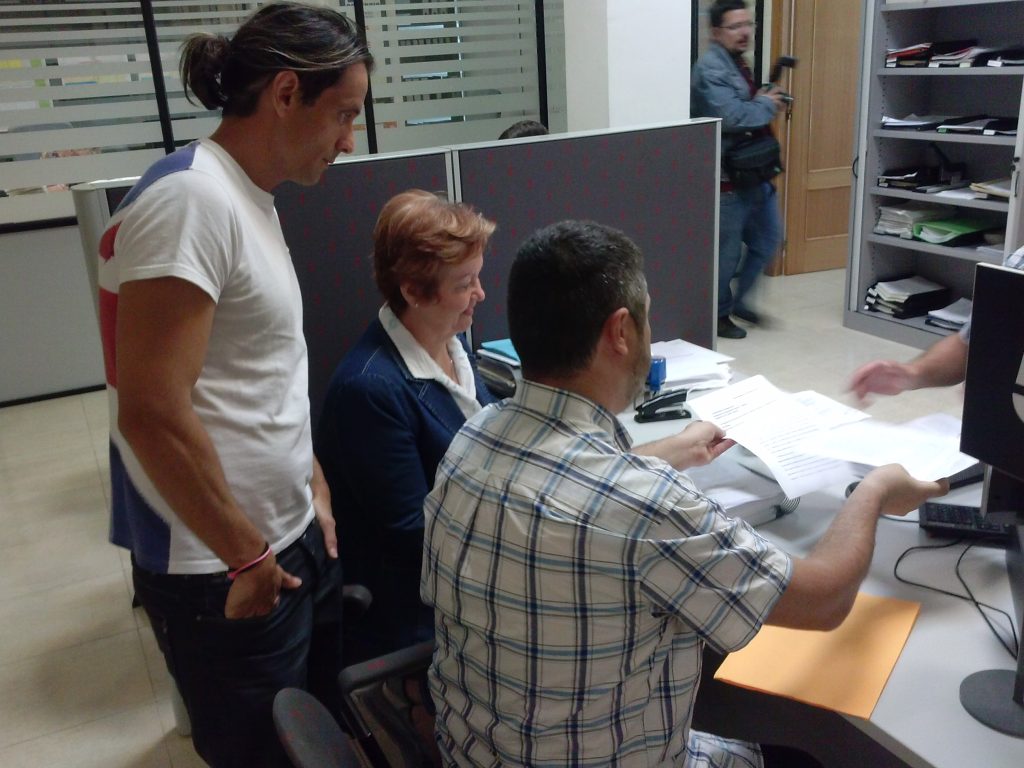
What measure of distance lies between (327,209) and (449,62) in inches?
127

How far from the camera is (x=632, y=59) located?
4.27 metres

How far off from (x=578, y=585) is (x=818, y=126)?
5381mm

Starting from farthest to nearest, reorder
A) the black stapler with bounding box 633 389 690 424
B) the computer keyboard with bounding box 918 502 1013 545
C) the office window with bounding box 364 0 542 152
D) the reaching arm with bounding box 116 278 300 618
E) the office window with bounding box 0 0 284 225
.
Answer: the office window with bounding box 364 0 542 152, the office window with bounding box 0 0 284 225, the black stapler with bounding box 633 389 690 424, the computer keyboard with bounding box 918 502 1013 545, the reaching arm with bounding box 116 278 300 618

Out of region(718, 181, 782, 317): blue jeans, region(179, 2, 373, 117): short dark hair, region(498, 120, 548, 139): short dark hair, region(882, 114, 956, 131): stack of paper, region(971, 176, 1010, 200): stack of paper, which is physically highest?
region(179, 2, 373, 117): short dark hair

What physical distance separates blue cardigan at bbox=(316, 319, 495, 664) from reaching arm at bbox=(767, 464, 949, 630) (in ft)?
2.24

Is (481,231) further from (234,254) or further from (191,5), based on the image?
(191,5)

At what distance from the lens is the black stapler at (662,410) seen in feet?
6.19

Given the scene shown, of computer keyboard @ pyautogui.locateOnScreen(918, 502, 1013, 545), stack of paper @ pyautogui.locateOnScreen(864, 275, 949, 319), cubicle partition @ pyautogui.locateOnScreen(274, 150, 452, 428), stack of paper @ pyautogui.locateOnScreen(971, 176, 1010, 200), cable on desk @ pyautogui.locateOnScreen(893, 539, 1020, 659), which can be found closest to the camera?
cable on desk @ pyautogui.locateOnScreen(893, 539, 1020, 659)

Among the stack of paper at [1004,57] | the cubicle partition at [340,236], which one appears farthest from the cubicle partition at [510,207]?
the stack of paper at [1004,57]

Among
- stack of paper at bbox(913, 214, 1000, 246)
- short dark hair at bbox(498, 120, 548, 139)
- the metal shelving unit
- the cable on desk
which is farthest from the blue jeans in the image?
the cable on desk

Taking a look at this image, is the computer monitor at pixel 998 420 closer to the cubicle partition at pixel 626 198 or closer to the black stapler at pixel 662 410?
the black stapler at pixel 662 410

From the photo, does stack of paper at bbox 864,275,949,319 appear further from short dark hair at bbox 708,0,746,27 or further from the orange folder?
the orange folder

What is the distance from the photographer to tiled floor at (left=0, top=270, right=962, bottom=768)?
2.16 meters

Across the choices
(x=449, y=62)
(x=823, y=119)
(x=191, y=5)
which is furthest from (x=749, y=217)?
(x=191, y=5)
